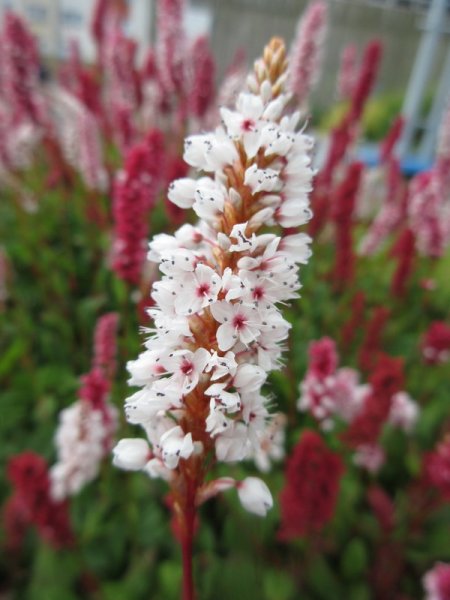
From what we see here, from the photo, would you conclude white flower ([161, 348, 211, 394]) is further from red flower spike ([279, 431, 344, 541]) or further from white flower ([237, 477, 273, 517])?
red flower spike ([279, 431, 344, 541])

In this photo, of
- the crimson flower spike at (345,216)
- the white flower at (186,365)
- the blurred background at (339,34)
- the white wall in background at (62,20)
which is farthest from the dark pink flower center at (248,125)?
the white wall in background at (62,20)

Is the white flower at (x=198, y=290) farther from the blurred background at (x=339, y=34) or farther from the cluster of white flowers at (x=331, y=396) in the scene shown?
the blurred background at (x=339, y=34)

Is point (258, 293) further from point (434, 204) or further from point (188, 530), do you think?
point (434, 204)

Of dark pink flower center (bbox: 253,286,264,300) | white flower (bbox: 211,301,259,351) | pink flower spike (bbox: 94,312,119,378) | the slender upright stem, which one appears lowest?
pink flower spike (bbox: 94,312,119,378)

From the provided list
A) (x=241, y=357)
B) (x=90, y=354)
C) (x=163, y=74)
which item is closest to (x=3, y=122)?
(x=163, y=74)

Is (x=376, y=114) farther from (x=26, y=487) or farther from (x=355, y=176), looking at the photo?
(x=26, y=487)

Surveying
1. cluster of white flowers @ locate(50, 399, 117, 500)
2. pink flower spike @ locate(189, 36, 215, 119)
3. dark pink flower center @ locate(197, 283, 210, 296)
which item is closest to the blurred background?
pink flower spike @ locate(189, 36, 215, 119)
